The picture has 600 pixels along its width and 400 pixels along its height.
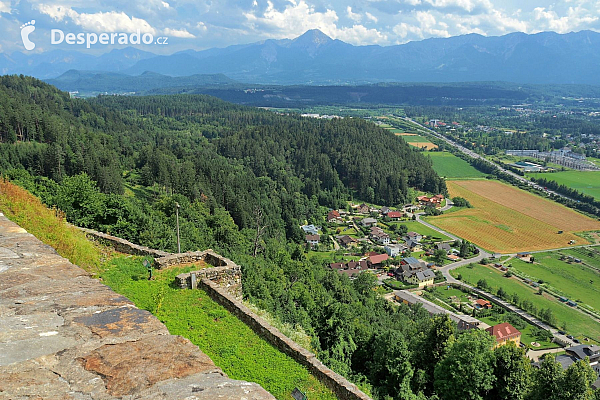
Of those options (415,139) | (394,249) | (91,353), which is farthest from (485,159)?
(91,353)

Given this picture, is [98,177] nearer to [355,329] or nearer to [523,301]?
[355,329]

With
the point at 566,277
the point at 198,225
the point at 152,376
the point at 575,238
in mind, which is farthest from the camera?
the point at 575,238

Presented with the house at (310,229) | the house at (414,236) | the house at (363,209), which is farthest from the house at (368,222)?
the house at (310,229)

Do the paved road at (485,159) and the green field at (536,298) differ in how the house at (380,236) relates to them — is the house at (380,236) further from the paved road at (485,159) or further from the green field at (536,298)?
the paved road at (485,159)

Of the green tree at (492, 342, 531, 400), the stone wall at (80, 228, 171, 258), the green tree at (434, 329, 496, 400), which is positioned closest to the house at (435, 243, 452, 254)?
the green tree at (492, 342, 531, 400)

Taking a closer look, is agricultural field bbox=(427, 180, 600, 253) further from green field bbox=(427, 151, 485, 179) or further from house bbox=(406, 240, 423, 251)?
green field bbox=(427, 151, 485, 179)

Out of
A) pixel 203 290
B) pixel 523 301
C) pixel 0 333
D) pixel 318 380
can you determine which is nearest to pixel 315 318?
pixel 203 290
